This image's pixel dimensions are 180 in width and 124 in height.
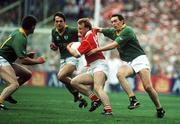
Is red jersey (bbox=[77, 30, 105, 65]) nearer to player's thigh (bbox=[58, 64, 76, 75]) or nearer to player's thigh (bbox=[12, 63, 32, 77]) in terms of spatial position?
player's thigh (bbox=[12, 63, 32, 77])

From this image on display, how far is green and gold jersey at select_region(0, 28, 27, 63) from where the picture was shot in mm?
15578

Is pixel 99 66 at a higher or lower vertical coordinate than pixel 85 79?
higher

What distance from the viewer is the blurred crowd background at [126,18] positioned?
117 feet

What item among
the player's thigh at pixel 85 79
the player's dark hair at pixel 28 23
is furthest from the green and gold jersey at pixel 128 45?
the player's dark hair at pixel 28 23

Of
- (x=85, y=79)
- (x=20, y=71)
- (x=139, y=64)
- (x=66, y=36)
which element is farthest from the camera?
(x=66, y=36)

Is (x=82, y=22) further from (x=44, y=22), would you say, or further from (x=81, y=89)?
(x=44, y=22)

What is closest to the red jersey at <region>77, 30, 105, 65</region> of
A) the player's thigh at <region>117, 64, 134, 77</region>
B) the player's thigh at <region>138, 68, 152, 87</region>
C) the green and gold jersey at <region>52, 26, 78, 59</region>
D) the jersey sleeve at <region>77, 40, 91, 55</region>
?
the jersey sleeve at <region>77, 40, 91, 55</region>

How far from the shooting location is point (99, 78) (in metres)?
15.8

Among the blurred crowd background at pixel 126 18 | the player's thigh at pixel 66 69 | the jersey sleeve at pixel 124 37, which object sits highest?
the blurred crowd background at pixel 126 18

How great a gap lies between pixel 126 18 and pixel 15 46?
2311 centimetres

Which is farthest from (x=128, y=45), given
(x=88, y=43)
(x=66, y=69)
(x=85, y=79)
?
(x=66, y=69)

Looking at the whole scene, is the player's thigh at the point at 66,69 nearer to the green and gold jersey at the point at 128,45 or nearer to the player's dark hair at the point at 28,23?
the green and gold jersey at the point at 128,45

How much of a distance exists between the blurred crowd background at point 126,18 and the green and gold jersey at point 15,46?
62.9ft

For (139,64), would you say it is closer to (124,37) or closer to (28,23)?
(124,37)
